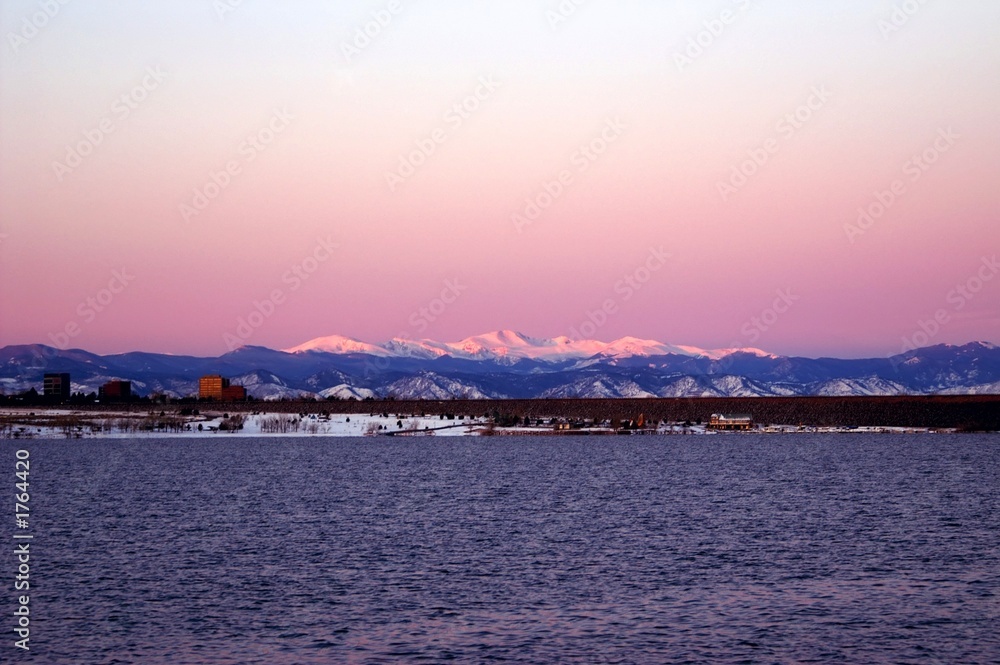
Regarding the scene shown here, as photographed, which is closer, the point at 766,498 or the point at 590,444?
the point at 766,498

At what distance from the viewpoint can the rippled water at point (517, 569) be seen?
31.8 m

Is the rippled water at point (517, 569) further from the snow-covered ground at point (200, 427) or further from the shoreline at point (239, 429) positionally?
the shoreline at point (239, 429)

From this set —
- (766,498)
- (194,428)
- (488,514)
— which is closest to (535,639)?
(488,514)

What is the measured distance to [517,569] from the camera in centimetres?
4384

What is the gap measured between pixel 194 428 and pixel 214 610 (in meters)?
151

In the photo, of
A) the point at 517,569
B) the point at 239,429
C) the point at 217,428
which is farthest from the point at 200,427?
the point at 517,569

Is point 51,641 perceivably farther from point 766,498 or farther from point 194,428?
point 194,428

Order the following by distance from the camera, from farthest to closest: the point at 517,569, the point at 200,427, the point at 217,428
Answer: the point at 217,428
the point at 200,427
the point at 517,569

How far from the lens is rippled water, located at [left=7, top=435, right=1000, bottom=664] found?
31.8 m

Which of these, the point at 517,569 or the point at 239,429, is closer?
the point at 517,569

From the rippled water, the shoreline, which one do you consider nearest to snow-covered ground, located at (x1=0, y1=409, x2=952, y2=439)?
the shoreline

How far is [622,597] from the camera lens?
125 ft

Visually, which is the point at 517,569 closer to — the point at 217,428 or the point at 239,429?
the point at 239,429

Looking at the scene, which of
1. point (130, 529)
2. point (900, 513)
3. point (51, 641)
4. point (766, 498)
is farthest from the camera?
point (766, 498)
